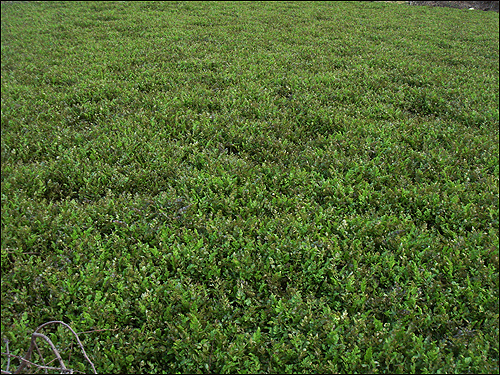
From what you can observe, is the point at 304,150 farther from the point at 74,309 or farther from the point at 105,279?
the point at 74,309

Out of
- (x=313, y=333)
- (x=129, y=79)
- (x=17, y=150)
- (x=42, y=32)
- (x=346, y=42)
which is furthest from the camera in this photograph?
(x=42, y=32)

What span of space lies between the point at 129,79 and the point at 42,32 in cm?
702

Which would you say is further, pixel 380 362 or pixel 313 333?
pixel 313 333

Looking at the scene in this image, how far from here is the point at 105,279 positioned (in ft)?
11.5

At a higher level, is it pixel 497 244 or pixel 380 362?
pixel 497 244

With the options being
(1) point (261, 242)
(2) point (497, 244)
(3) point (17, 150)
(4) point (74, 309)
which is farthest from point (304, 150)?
(3) point (17, 150)

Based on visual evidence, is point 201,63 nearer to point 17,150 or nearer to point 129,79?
point 129,79

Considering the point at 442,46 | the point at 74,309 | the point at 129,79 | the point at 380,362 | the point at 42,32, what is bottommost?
the point at 380,362

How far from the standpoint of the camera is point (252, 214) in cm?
447

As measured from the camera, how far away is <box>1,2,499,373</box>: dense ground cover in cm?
308

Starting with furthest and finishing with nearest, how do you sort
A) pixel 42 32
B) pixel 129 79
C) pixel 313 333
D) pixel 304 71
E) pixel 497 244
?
pixel 42 32 < pixel 304 71 < pixel 129 79 < pixel 497 244 < pixel 313 333

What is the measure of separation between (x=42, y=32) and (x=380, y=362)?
1473 centimetres

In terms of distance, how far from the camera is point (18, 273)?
141 inches

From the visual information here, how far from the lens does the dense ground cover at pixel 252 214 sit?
3.08 meters
